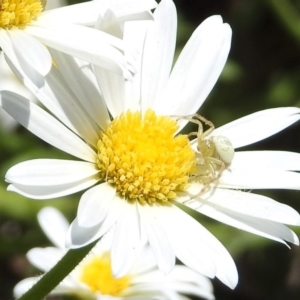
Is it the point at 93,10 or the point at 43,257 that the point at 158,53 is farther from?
A: the point at 43,257

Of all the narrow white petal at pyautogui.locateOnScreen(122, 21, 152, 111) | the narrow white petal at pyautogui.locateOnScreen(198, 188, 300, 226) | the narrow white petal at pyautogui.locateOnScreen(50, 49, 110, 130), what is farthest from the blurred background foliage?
the narrow white petal at pyautogui.locateOnScreen(50, 49, 110, 130)

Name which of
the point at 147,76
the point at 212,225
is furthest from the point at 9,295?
the point at 147,76

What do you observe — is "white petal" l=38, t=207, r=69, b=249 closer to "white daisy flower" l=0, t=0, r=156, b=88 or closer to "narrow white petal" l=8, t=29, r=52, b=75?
"white daisy flower" l=0, t=0, r=156, b=88

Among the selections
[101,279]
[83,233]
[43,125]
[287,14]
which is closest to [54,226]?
[101,279]

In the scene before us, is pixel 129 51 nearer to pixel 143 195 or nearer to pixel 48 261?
pixel 143 195

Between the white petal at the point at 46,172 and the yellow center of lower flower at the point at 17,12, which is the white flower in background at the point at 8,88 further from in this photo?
the white petal at the point at 46,172
